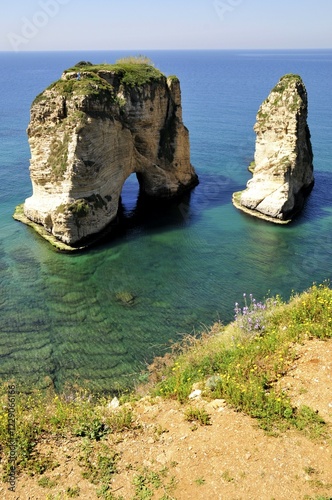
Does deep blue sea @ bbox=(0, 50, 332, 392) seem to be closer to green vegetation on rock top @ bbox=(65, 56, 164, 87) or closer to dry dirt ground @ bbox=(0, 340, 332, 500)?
dry dirt ground @ bbox=(0, 340, 332, 500)

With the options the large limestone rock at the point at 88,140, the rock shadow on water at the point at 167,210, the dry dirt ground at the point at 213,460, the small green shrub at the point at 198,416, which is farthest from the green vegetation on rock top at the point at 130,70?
the dry dirt ground at the point at 213,460

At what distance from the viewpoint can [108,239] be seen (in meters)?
29.6

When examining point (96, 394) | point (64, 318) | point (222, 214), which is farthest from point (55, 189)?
point (96, 394)

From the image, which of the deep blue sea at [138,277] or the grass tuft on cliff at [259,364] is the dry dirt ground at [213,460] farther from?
the deep blue sea at [138,277]

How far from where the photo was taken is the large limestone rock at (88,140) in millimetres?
27703

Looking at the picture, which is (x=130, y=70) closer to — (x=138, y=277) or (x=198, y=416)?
(x=138, y=277)

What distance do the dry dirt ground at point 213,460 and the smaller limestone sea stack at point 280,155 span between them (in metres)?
23.7

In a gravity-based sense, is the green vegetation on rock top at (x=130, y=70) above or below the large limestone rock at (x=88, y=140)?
above

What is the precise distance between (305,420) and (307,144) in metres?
31.3

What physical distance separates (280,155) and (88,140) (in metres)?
16.4

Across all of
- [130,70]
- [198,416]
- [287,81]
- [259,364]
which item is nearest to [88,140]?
[130,70]

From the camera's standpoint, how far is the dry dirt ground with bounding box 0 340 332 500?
8.76 metres

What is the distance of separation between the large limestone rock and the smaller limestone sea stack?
9402 mm

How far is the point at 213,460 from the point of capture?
9.47 metres
